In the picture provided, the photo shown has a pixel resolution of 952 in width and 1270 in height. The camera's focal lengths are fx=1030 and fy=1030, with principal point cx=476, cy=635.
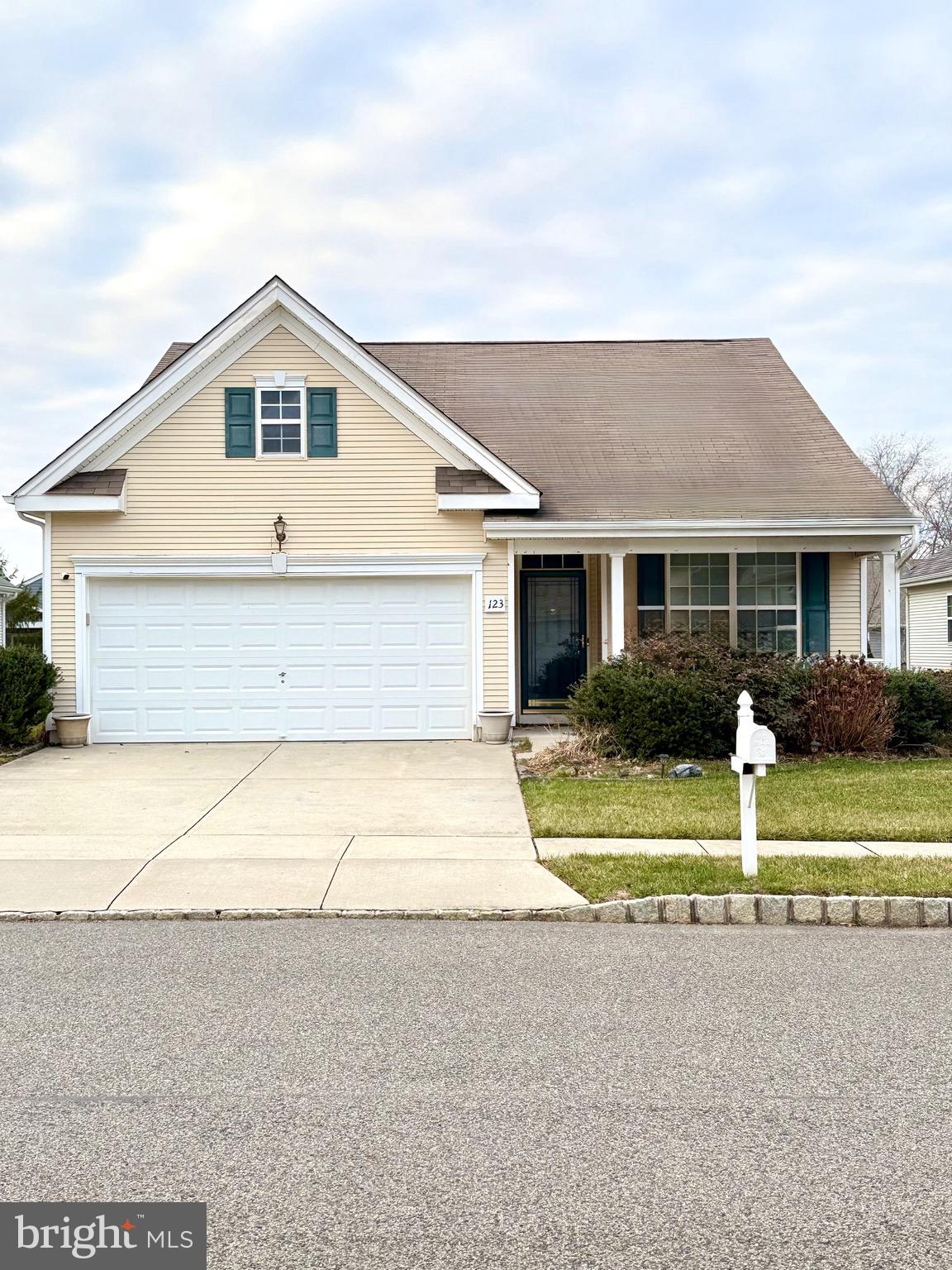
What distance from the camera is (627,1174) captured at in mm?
3383

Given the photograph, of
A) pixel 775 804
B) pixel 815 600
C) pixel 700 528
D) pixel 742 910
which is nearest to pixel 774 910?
pixel 742 910

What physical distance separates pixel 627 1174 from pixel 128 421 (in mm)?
13761

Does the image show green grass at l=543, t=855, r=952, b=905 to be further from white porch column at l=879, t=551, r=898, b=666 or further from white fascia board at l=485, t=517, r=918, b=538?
white porch column at l=879, t=551, r=898, b=666

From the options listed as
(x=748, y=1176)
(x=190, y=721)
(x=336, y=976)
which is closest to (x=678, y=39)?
(x=190, y=721)

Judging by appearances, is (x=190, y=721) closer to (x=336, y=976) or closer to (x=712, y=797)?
(x=712, y=797)

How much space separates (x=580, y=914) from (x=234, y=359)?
445 inches

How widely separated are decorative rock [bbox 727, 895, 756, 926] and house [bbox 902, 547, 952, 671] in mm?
22846

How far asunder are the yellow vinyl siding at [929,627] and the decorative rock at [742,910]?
77.7ft

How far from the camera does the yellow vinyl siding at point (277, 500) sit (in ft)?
50.0

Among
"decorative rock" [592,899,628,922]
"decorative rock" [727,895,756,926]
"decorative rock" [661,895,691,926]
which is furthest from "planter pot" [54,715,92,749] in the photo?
"decorative rock" [727,895,756,926]

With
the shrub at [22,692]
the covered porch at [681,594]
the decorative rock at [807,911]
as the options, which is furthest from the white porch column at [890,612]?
the shrub at [22,692]

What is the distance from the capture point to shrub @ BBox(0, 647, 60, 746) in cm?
1383

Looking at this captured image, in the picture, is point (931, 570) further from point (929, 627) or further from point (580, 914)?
point (580, 914)

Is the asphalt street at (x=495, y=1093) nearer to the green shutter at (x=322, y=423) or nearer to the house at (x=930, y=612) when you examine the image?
the green shutter at (x=322, y=423)
